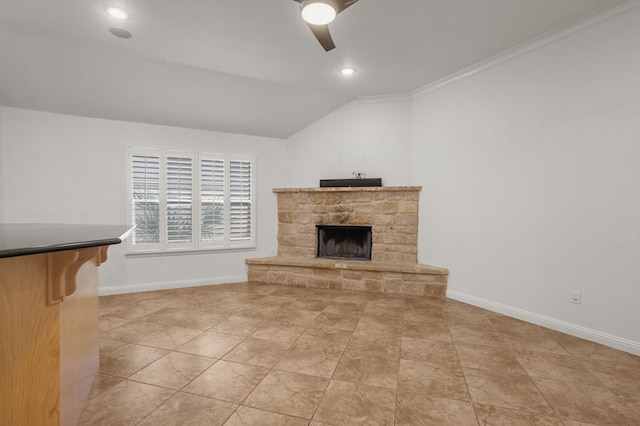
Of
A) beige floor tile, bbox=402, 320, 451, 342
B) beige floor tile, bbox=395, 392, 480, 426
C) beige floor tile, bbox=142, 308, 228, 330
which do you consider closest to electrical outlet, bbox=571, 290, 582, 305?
beige floor tile, bbox=402, 320, 451, 342

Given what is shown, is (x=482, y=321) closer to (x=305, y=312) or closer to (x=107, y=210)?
(x=305, y=312)

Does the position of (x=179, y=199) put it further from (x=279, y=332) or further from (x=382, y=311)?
(x=382, y=311)

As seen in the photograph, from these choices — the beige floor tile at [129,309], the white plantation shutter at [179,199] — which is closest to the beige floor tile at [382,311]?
the beige floor tile at [129,309]

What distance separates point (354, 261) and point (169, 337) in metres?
2.65

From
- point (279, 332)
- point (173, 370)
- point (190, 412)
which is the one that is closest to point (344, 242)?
point (279, 332)

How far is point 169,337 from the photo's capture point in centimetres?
273

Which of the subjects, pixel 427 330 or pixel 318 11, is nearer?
pixel 318 11

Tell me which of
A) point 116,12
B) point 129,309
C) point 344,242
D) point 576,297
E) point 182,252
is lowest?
point 129,309

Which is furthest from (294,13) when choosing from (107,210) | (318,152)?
(107,210)

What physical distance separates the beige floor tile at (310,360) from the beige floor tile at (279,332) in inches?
6.9

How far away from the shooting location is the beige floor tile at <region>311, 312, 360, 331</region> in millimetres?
3004

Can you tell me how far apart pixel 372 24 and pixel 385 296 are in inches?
123

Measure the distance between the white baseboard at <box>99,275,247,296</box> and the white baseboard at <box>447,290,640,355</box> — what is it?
3.24m

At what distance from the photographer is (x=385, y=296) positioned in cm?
405
